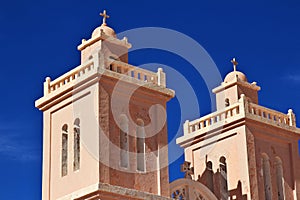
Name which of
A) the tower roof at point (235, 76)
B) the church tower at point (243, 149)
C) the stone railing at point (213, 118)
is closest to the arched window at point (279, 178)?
the church tower at point (243, 149)

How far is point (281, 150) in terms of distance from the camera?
30219 mm

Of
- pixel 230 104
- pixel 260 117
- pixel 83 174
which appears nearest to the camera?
pixel 83 174

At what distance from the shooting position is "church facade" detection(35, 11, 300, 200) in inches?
968

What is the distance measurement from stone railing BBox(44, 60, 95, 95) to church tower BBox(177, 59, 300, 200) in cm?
650

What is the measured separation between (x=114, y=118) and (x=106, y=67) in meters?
1.64

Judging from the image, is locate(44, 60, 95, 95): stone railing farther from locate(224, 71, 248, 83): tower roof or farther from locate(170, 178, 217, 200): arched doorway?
locate(224, 71, 248, 83): tower roof

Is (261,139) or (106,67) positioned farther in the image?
(261,139)

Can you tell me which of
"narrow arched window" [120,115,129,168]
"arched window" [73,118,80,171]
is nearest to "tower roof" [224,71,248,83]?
"narrow arched window" [120,115,129,168]

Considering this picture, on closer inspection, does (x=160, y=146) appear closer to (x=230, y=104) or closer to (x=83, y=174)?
(x=83, y=174)

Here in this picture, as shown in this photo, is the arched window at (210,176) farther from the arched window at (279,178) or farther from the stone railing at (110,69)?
the stone railing at (110,69)

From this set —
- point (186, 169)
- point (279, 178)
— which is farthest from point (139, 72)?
point (279, 178)

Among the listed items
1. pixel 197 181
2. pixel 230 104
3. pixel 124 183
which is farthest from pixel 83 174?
pixel 230 104

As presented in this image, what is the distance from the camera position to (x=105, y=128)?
24578 mm

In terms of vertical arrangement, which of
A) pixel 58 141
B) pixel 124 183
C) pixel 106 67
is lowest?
pixel 124 183
